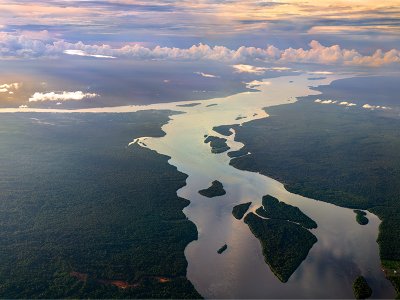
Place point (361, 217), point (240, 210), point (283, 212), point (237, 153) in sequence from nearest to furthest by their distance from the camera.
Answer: point (361, 217) < point (283, 212) < point (240, 210) < point (237, 153)

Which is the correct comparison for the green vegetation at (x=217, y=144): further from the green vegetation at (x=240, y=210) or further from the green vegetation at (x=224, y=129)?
the green vegetation at (x=240, y=210)

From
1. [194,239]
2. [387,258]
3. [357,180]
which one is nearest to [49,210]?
[194,239]

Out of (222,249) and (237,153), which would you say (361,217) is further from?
(237,153)

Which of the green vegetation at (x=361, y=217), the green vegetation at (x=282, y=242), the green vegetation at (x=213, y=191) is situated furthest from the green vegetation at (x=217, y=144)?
the green vegetation at (x=361, y=217)

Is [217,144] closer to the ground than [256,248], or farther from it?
closer to the ground

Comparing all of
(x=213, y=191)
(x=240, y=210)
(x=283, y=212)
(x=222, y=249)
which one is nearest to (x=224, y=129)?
(x=213, y=191)

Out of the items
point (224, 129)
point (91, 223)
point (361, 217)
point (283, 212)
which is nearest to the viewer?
point (91, 223)

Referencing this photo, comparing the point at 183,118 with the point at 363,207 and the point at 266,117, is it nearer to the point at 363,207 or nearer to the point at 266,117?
the point at 266,117
